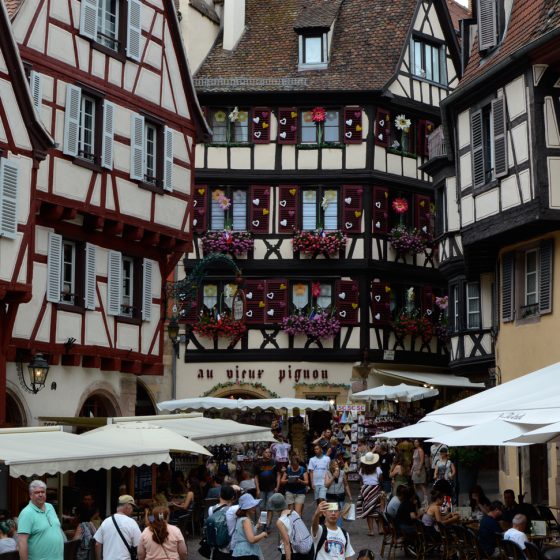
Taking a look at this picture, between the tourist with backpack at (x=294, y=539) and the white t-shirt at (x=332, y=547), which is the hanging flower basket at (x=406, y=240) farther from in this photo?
the white t-shirt at (x=332, y=547)

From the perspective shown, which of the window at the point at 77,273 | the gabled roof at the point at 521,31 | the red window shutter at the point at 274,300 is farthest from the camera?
the red window shutter at the point at 274,300

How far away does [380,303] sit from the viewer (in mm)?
40031

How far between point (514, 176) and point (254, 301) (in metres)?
15.7

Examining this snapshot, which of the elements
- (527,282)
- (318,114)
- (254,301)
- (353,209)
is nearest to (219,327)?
(254,301)

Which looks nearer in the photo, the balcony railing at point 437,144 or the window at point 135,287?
the window at point 135,287

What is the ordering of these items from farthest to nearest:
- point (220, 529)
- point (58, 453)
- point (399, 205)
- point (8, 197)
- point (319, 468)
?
1. point (399, 205)
2. point (319, 468)
3. point (8, 197)
4. point (58, 453)
5. point (220, 529)

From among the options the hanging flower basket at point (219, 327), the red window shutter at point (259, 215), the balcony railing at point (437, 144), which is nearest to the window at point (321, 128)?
the red window shutter at point (259, 215)

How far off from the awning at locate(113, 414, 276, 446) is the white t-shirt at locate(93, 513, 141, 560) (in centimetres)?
725

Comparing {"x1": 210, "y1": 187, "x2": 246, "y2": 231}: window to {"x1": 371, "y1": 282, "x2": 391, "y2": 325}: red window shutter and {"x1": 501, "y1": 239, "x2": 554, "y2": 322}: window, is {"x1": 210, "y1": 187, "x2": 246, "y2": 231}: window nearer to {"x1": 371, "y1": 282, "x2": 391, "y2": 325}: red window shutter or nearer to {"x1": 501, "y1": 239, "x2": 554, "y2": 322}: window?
{"x1": 371, "y1": 282, "x2": 391, "y2": 325}: red window shutter

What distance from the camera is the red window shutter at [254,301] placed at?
39.8m

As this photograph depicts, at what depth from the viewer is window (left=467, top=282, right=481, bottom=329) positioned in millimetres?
34125

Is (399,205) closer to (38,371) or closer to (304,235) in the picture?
(304,235)

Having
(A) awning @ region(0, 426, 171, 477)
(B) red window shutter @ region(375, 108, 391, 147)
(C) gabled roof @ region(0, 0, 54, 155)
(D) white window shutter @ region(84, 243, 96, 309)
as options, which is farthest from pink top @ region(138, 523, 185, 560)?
(B) red window shutter @ region(375, 108, 391, 147)

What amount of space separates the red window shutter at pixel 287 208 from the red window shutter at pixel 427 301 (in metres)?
4.59
